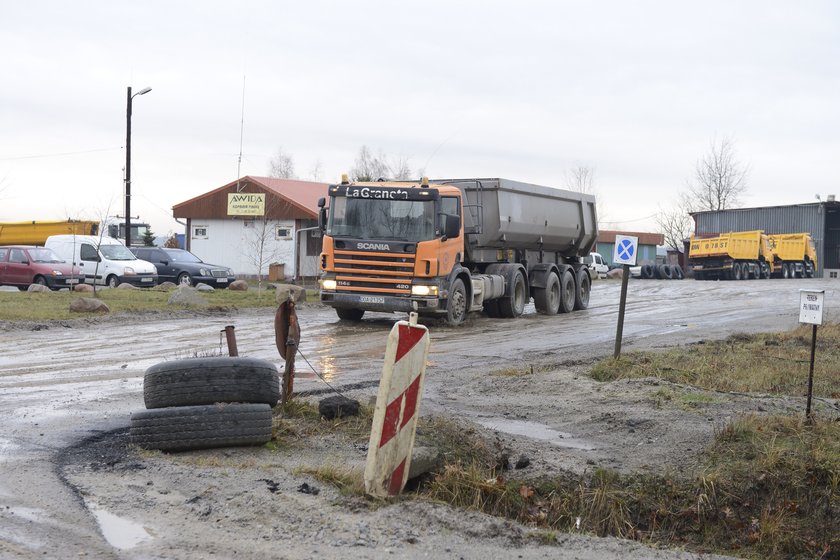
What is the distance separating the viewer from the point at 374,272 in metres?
20.0

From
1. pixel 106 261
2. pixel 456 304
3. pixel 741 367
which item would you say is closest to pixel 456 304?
pixel 456 304

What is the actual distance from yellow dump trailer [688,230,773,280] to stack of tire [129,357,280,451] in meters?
48.6

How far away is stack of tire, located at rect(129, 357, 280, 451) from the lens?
24.0 ft

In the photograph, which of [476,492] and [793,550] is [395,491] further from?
[793,550]

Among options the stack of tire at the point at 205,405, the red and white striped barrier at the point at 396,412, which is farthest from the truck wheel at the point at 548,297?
the red and white striped barrier at the point at 396,412

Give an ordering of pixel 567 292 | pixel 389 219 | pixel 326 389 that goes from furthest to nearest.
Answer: pixel 567 292 < pixel 389 219 < pixel 326 389

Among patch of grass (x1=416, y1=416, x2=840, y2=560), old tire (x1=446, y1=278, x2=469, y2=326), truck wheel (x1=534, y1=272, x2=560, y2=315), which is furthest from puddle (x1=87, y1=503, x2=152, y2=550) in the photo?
truck wheel (x1=534, y1=272, x2=560, y2=315)

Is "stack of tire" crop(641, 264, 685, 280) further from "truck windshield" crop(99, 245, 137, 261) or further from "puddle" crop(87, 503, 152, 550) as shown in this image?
"puddle" crop(87, 503, 152, 550)

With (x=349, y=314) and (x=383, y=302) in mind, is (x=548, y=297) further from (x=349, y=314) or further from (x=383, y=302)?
(x=383, y=302)

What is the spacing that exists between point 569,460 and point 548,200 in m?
18.9

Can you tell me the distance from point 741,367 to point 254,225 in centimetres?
3650

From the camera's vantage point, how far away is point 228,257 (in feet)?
159

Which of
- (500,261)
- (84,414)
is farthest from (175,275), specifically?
(84,414)

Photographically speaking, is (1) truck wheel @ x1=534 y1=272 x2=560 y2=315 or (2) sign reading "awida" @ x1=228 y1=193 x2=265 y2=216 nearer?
(1) truck wheel @ x1=534 y1=272 x2=560 y2=315
